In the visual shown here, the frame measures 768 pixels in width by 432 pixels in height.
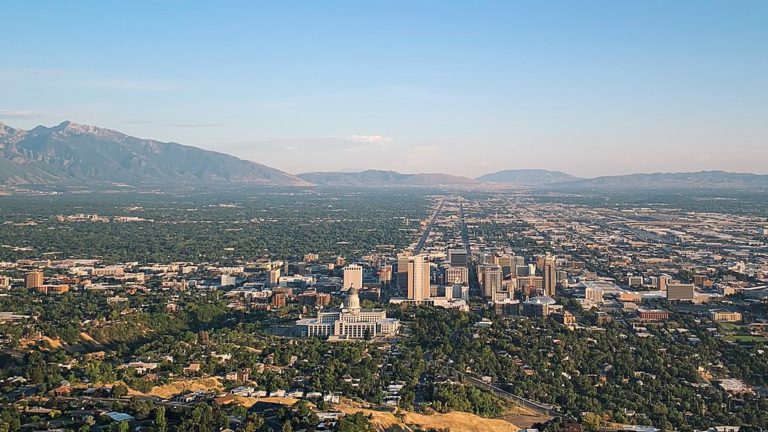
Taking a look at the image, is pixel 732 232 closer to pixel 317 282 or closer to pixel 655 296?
pixel 655 296

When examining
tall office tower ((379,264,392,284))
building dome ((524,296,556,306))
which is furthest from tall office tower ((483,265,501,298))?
tall office tower ((379,264,392,284))

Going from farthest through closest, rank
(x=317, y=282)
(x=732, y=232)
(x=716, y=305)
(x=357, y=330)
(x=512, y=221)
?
(x=512, y=221) → (x=732, y=232) → (x=317, y=282) → (x=716, y=305) → (x=357, y=330)

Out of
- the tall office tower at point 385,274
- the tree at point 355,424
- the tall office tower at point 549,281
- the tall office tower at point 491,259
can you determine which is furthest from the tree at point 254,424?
the tall office tower at point 491,259

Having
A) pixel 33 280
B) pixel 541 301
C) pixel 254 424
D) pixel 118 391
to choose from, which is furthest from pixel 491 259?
pixel 254 424

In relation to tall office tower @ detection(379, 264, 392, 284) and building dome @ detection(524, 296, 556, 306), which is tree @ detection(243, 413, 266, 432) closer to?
building dome @ detection(524, 296, 556, 306)

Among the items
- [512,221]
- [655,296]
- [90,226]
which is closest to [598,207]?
[512,221]

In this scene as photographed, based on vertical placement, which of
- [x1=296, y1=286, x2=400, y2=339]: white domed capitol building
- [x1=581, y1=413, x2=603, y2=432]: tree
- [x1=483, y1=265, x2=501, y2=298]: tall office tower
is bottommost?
[x1=581, y1=413, x2=603, y2=432]: tree
